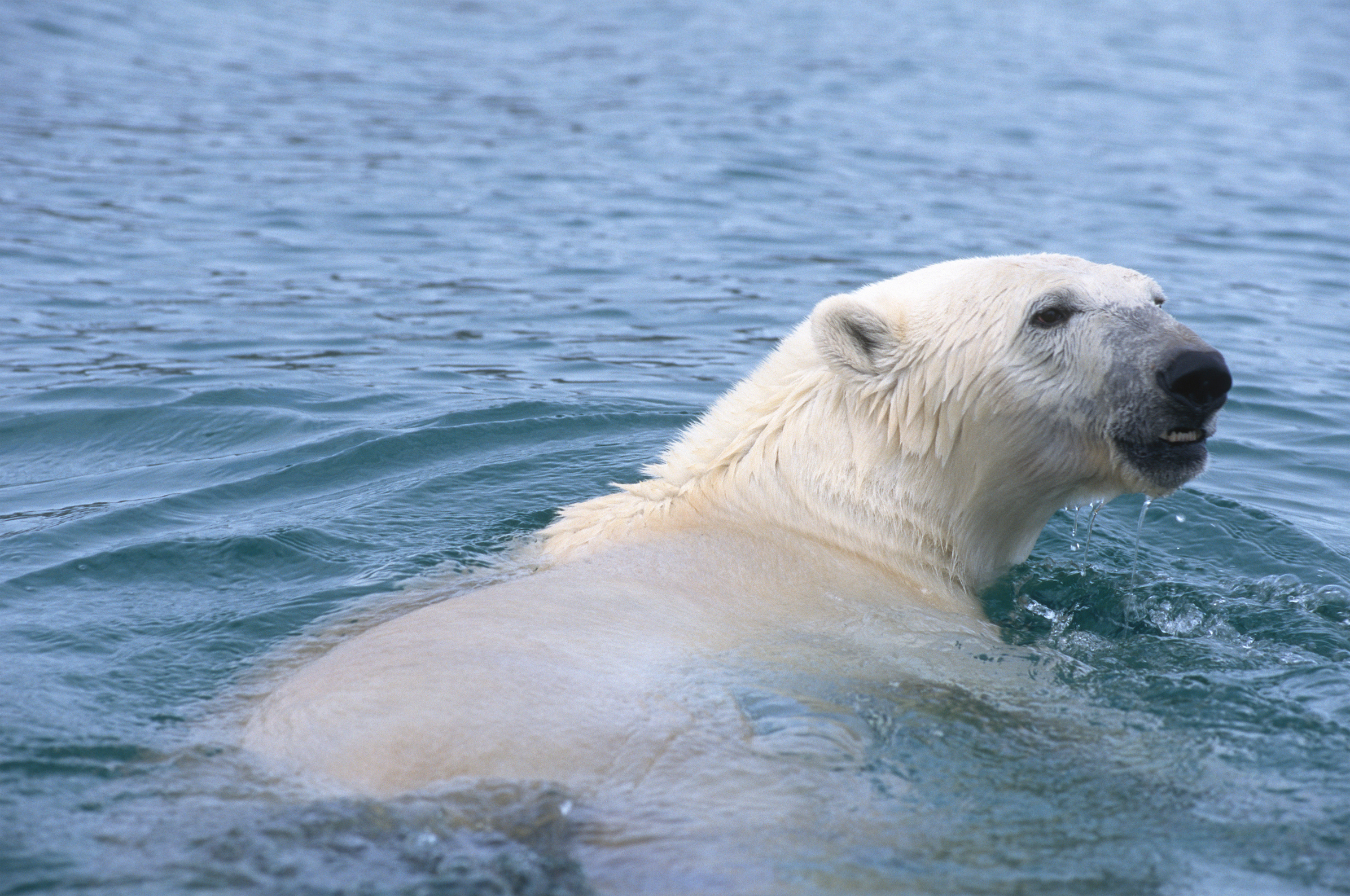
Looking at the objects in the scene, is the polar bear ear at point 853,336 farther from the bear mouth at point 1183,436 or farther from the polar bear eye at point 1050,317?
the bear mouth at point 1183,436

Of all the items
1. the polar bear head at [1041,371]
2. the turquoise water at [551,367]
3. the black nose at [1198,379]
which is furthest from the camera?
the polar bear head at [1041,371]

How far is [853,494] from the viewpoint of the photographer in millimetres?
4715

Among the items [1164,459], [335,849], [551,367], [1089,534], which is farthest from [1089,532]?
[551,367]

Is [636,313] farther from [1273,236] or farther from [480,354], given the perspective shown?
[1273,236]

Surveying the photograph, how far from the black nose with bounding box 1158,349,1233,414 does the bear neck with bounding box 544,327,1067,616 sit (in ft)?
2.03

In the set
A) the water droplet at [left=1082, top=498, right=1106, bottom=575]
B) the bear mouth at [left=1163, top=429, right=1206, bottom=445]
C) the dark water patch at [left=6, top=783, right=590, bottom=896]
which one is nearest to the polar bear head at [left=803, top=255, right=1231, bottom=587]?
the bear mouth at [left=1163, top=429, right=1206, bottom=445]

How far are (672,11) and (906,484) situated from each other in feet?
64.8

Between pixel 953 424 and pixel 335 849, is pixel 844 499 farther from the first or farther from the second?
pixel 335 849

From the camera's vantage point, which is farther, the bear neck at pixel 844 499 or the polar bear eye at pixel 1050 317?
the bear neck at pixel 844 499

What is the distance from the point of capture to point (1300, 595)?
205 inches

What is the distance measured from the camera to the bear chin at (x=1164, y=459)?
4434mm

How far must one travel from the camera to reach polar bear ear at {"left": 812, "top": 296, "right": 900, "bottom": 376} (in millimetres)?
4508

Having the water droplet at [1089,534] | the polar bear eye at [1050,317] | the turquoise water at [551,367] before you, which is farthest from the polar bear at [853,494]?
the turquoise water at [551,367]

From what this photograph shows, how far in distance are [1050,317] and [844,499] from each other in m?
0.94
